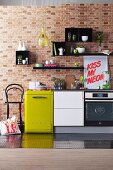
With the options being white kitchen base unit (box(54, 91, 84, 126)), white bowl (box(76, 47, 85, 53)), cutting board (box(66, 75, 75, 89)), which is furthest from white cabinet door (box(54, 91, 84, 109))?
white bowl (box(76, 47, 85, 53))

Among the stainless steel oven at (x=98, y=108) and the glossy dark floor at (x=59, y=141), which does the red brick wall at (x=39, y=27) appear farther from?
the glossy dark floor at (x=59, y=141)

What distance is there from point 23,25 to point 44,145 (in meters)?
3.47

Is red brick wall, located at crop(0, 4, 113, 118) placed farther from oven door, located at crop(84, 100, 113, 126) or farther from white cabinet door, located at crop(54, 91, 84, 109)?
oven door, located at crop(84, 100, 113, 126)

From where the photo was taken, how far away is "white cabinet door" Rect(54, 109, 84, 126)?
777 centimetres

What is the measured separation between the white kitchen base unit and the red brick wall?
2.48 ft

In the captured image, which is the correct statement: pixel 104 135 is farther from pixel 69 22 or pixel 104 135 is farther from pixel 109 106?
pixel 69 22

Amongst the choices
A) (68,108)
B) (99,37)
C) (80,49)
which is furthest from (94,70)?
(68,108)

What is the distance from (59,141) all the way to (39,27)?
9.94 ft

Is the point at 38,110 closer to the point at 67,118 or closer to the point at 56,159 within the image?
the point at 67,118

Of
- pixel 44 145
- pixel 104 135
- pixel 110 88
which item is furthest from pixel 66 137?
pixel 110 88

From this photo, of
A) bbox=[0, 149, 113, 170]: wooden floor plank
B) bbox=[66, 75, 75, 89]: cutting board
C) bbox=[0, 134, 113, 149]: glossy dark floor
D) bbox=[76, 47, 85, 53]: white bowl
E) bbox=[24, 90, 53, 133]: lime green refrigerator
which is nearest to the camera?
bbox=[0, 149, 113, 170]: wooden floor plank

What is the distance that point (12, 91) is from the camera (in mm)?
8422

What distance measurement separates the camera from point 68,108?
7.78 meters

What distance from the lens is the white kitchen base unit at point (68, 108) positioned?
25.5ft
